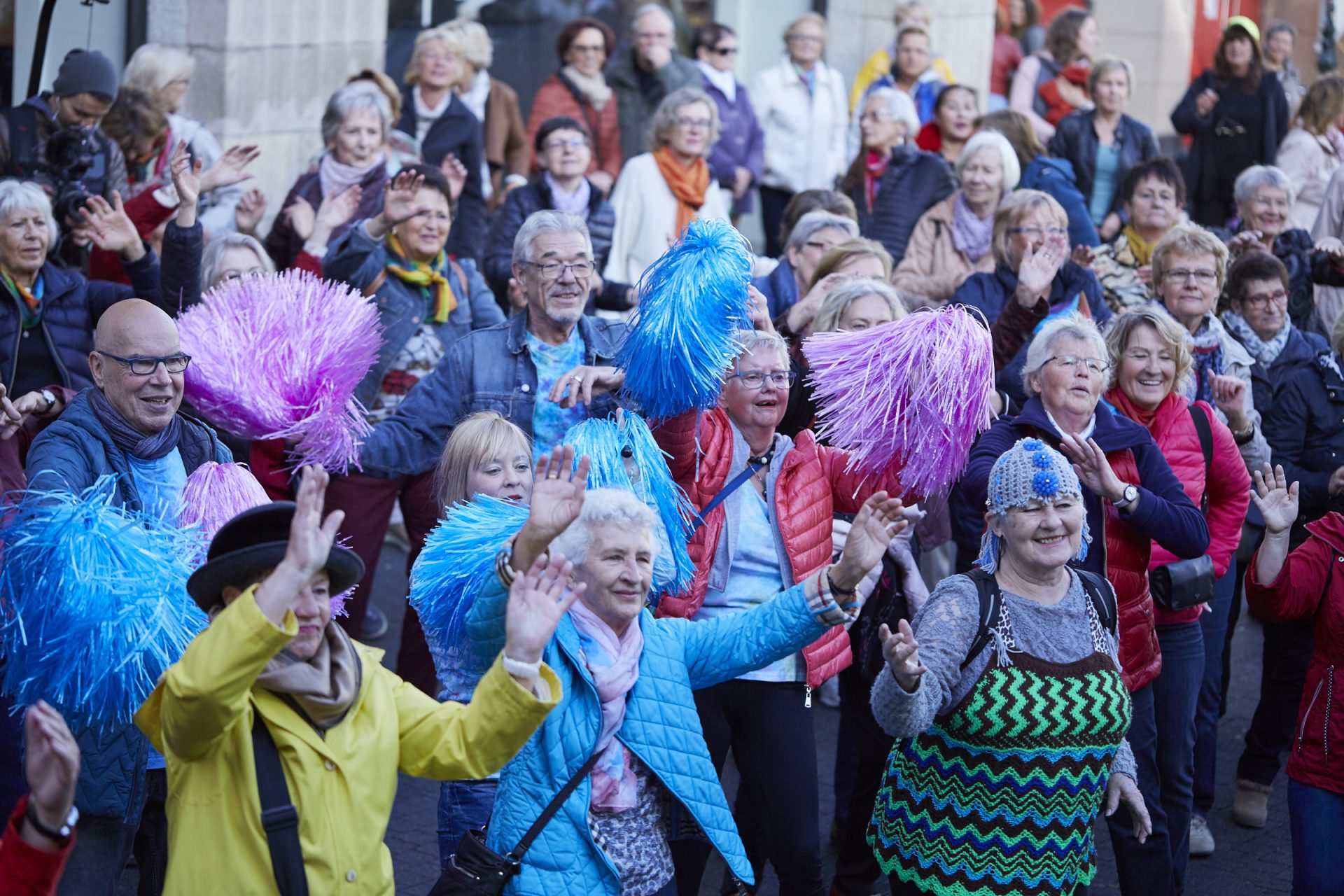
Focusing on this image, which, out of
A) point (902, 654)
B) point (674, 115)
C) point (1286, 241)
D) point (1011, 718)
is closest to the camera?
point (902, 654)

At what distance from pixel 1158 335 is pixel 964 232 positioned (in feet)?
8.11

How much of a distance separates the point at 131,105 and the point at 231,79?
211 centimetres

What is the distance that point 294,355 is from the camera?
5.48 metres

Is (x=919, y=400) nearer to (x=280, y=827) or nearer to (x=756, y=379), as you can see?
(x=756, y=379)

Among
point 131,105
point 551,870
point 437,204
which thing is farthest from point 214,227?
point 551,870

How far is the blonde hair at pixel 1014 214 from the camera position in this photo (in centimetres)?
669

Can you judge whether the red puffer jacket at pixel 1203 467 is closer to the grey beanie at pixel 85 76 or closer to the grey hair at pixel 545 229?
the grey hair at pixel 545 229

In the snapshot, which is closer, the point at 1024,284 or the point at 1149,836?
the point at 1149,836

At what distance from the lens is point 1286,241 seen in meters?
8.20

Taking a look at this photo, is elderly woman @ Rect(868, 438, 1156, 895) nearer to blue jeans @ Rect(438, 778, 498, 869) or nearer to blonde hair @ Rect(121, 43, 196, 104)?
blue jeans @ Rect(438, 778, 498, 869)

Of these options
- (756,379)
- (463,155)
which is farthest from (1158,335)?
(463,155)

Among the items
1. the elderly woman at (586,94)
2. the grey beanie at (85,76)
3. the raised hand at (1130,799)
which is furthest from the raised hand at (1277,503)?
the elderly woman at (586,94)

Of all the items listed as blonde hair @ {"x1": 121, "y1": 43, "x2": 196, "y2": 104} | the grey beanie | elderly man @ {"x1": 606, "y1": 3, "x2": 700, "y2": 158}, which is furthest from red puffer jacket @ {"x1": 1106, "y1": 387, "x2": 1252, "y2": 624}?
elderly man @ {"x1": 606, "y1": 3, "x2": 700, "y2": 158}

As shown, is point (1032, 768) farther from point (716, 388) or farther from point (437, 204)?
Answer: point (437, 204)
